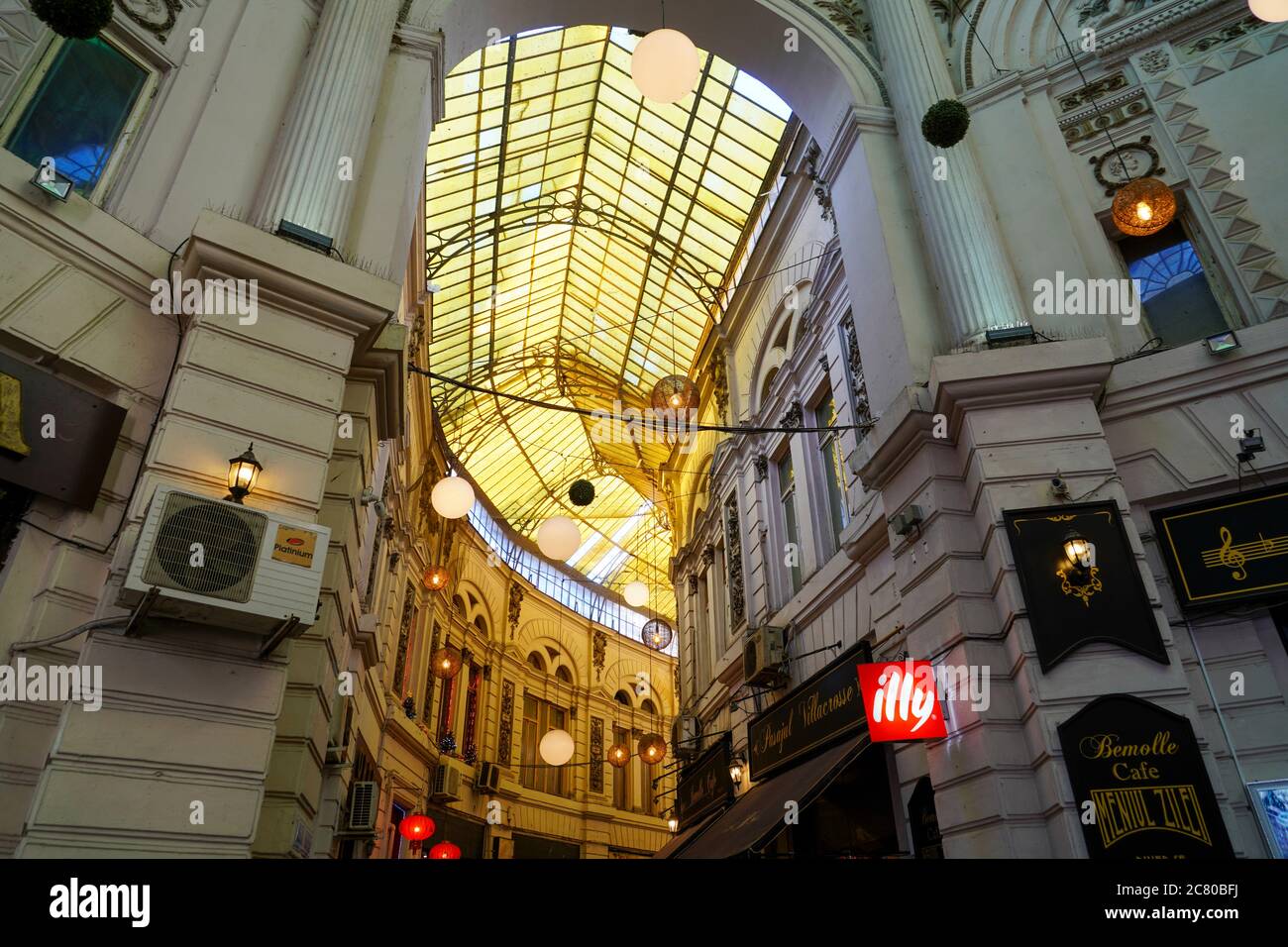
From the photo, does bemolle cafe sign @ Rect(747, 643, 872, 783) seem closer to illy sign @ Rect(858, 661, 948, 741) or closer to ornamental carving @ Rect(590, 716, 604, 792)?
illy sign @ Rect(858, 661, 948, 741)

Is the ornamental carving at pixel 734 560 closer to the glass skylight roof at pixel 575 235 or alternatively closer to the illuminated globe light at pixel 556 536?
the illuminated globe light at pixel 556 536

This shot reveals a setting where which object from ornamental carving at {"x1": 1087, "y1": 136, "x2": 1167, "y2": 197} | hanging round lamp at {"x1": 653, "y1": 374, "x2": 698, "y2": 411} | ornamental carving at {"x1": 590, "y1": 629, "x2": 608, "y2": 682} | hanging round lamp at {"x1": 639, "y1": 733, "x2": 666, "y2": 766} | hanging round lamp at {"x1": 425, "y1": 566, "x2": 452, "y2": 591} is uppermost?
ornamental carving at {"x1": 590, "y1": 629, "x2": 608, "y2": 682}

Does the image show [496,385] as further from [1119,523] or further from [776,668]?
[1119,523]

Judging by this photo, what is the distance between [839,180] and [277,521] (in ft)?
23.5

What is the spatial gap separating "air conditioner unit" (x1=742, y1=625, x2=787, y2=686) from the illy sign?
4500mm

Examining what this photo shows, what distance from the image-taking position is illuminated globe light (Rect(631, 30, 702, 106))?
21.9 feet

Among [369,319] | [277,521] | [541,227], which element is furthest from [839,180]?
[541,227]

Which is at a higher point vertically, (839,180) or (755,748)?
(839,180)

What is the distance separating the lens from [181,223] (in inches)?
222

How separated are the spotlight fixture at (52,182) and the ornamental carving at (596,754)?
70.4ft

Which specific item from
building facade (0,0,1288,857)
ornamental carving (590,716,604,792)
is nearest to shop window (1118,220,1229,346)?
building facade (0,0,1288,857)

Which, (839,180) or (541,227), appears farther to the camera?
(541,227)

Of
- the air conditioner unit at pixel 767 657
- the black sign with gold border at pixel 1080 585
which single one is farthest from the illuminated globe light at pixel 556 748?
the black sign with gold border at pixel 1080 585

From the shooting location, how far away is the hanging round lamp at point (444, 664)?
17906mm
